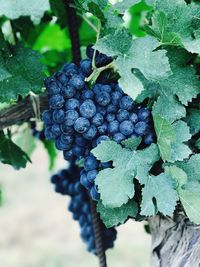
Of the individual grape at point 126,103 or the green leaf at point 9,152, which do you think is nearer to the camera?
the individual grape at point 126,103

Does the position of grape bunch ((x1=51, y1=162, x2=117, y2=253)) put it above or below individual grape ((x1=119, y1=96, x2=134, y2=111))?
below

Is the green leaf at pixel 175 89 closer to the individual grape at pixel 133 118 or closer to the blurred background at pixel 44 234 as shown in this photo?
the individual grape at pixel 133 118

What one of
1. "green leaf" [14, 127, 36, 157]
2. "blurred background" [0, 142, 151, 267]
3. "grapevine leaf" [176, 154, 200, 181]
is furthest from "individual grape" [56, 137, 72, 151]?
"blurred background" [0, 142, 151, 267]

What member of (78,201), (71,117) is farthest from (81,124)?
(78,201)

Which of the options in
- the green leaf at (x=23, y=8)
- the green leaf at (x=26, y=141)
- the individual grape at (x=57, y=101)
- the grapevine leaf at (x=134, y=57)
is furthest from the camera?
the green leaf at (x=26, y=141)

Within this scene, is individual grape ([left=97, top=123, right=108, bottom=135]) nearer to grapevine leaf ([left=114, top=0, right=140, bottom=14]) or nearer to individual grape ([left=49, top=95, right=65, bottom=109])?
individual grape ([left=49, top=95, right=65, bottom=109])

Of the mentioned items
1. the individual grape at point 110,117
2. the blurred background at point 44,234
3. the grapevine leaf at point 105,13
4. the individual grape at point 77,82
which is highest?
the grapevine leaf at point 105,13

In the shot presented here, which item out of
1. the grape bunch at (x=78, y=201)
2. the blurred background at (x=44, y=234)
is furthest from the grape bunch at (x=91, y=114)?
the blurred background at (x=44, y=234)
